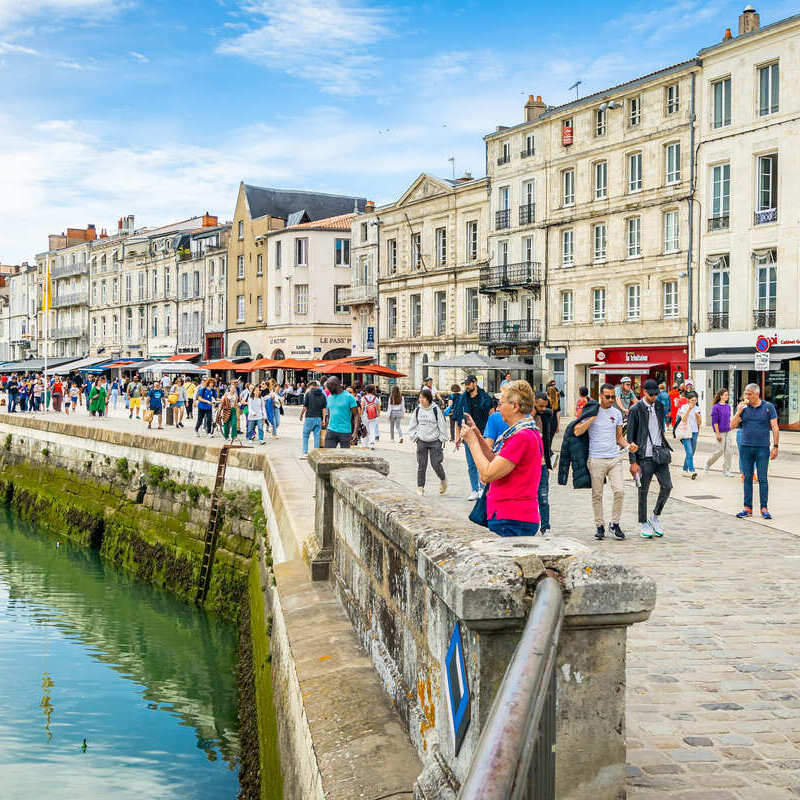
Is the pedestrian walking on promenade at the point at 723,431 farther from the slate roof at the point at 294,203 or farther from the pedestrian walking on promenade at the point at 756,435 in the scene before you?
the slate roof at the point at 294,203

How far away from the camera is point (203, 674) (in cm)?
1088

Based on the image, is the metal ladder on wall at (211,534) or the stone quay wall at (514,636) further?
the metal ladder on wall at (211,534)

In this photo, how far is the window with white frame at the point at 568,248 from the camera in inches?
1412

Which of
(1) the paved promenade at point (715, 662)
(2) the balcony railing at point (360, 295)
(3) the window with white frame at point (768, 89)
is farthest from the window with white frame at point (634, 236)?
(1) the paved promenade at point (715, 662)

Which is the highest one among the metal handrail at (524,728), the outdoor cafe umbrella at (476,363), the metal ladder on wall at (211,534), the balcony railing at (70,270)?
the balcony railing at (70,270)

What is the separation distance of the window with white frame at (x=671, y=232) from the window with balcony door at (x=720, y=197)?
142 centimetres

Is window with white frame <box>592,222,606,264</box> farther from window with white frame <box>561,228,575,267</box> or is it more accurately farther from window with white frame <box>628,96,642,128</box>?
window with white frame <box>628,96,642,128</box>

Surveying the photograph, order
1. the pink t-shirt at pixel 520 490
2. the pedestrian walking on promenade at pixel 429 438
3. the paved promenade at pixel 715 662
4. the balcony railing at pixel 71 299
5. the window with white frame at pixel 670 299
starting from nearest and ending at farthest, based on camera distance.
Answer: the paved promenade at pixel 715 662 < the pink t-shirt at pixel 520 490 < the pedestrian walking on promenade at pixel 429 438 < the window with white frame at pixel 670 299 < the balcony railing at pixel 71 299

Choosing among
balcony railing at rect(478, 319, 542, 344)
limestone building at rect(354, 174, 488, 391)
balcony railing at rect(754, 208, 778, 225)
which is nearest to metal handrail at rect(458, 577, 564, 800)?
balcony railing at rect(754, 208, 778, 225)

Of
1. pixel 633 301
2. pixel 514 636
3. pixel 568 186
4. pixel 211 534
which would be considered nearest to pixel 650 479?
pixel 514 636

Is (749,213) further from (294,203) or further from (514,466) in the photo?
(294,203)

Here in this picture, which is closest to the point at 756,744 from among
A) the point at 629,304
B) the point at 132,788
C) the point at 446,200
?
the point at 132,788

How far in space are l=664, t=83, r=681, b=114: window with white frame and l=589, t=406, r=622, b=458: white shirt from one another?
82.0 ft

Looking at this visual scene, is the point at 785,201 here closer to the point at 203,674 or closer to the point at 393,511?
the point at 203,674
